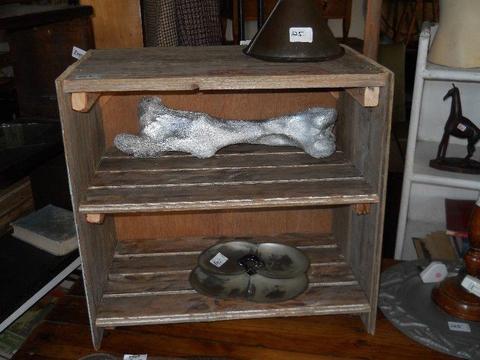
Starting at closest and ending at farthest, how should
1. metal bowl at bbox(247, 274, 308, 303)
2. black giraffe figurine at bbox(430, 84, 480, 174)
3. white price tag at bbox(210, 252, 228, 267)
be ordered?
metal bowl at bbox(247, 274, 308, 303) → white price tag at bbox(210, 252, 228, 267) → black giraffe figurine at bbox(430, 84, 480, 174)

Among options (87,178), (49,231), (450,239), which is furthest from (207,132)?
(450,239)

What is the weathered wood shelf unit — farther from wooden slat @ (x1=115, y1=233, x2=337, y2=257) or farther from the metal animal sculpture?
the metal animal sculpture

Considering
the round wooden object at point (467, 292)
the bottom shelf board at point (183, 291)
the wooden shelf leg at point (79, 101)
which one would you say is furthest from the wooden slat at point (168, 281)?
the wooden shelf leg at point (79, 101)

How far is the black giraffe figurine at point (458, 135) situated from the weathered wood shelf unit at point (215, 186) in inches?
15.1

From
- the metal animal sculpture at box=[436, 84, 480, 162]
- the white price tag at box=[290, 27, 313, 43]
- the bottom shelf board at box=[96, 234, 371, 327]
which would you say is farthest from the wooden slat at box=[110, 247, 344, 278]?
the white price tag at box=[290, 27, 313, 43]

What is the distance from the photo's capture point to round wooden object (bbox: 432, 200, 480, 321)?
1.16 metres

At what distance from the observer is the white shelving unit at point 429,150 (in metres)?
1.34

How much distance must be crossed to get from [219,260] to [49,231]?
54 cm

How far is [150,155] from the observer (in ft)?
4.04

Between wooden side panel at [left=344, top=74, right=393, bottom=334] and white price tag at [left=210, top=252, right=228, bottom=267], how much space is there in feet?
1.06

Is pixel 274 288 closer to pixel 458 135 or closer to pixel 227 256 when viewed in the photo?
pixel 227 256

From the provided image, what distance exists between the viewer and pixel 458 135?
154cm

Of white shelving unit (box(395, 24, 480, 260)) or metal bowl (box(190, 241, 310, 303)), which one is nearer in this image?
metal bowl (box(190, 241, 310, 303))

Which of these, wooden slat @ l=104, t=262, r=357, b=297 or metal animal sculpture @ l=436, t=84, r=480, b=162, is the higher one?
metal animal sculpture @ l=436, t=84, r=480, b=162
